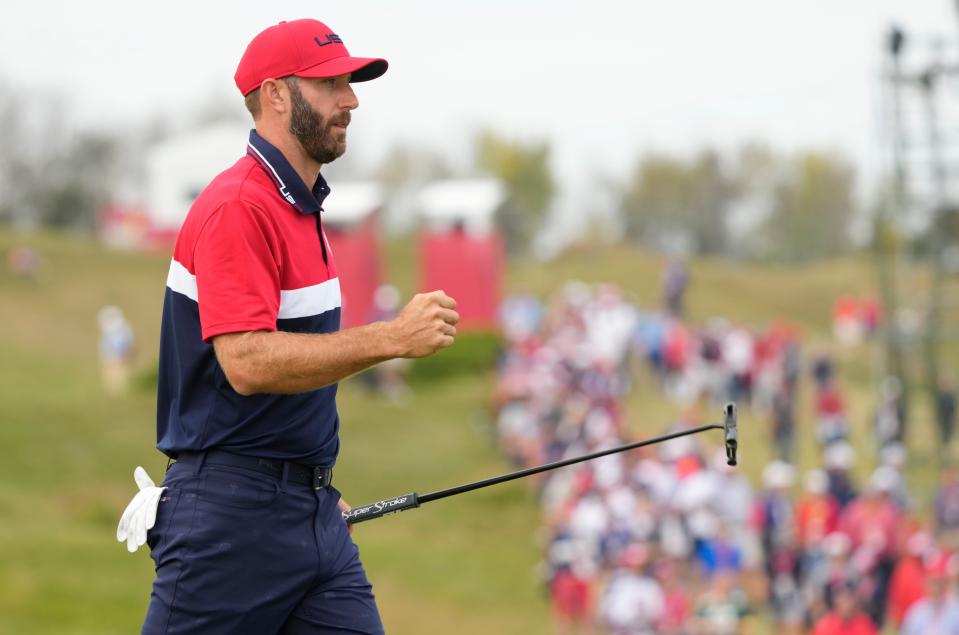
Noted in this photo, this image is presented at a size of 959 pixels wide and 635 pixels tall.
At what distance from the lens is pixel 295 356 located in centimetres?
331

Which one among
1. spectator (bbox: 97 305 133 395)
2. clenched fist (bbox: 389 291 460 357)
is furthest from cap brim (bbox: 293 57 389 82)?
spectator (bbox: 97 305 133 395)

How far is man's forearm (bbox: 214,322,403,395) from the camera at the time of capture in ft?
10.9

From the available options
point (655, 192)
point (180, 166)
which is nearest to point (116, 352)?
point (180, 166)

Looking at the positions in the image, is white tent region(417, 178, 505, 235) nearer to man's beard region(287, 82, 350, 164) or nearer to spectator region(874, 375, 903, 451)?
spectator region(874, 375, 903, 451)

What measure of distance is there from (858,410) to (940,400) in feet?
34.1

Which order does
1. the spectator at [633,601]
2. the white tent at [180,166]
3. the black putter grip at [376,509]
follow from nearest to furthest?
1. the black putter grip at [376,509]
2. the spectator at [633,601]
3. the white tent at [180,166]

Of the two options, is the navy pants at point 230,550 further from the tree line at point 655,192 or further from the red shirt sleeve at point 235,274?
the tree line at point 655,192

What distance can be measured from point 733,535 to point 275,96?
1121 cm

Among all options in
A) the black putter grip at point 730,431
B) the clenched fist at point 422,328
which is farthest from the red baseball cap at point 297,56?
the black putter grip at point 730,431

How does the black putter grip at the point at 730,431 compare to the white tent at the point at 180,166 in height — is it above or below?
below

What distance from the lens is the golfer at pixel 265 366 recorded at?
11.0ft

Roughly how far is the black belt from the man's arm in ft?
0.81

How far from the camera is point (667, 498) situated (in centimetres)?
1486

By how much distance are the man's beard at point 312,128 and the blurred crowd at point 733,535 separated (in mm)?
8310
